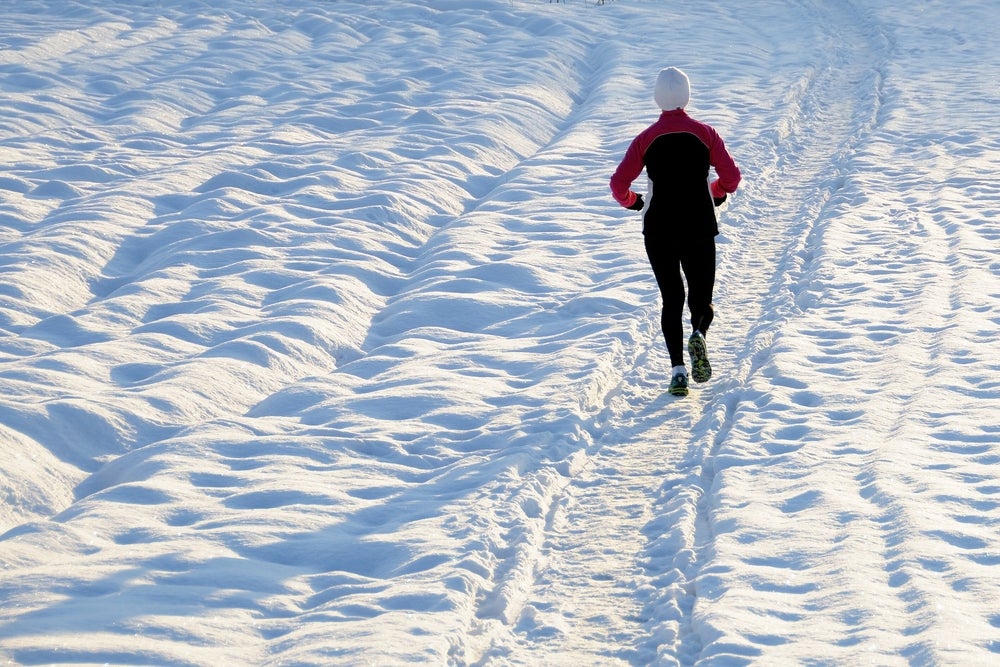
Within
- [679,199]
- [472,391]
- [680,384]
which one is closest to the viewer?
[679,199]

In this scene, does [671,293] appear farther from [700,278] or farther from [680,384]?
[680,384]

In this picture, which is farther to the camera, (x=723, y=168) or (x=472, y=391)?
(x=472, y=391)

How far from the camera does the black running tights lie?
609 centimetres

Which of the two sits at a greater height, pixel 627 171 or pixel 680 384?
pixel 627 171

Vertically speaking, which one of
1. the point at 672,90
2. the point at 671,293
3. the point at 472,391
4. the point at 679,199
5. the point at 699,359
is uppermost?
the point at 672,90

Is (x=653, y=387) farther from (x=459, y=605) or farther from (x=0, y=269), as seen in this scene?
(x=0, y=269)

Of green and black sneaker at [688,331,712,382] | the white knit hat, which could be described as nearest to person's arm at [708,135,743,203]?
the white knit hat

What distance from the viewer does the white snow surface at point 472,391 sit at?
3900 mm

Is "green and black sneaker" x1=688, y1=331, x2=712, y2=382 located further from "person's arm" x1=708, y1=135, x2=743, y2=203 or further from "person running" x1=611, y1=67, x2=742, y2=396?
"person's arm" x1=708, y1=135, x2=743, y2=203

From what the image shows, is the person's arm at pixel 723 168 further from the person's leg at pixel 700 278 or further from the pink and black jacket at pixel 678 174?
the person's leg at pixel 700 278

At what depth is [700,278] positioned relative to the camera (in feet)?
20.2

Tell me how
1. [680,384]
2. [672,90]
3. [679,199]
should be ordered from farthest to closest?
[680,384], [679,199], [672,90]

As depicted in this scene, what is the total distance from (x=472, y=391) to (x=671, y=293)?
1344 mm

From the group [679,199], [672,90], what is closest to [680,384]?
[679,199]
